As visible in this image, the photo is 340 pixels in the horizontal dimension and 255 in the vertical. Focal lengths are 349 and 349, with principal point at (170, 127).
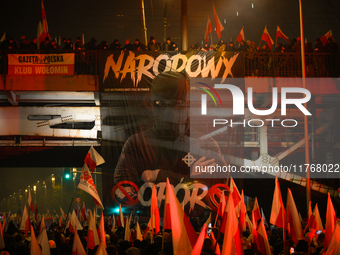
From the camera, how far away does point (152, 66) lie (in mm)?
14516

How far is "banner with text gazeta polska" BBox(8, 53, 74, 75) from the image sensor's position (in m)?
14.7

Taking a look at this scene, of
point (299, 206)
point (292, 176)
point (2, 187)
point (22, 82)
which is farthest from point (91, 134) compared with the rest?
point (2, 187)

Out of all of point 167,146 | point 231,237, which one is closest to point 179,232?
point 231,237

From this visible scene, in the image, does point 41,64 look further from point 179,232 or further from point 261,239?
point 179,232

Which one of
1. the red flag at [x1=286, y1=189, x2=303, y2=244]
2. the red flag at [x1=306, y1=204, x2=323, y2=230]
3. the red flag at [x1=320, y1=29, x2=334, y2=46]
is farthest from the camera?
the red flag at [x1=320, y1=29, x2=334, y2=46]

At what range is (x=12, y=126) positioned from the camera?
15.8m

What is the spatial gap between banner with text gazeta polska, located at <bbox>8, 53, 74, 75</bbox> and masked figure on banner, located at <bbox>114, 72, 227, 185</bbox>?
12.5ft

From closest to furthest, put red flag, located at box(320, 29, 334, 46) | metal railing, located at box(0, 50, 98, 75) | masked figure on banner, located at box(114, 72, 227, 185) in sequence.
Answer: masked figure on banner, located at box(114, 72, 227, 185) < metal railing, located at box(0, 50, 98, 75) < red flag, located at box(320, 29, 334, 46)

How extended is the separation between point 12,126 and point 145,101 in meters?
6.31

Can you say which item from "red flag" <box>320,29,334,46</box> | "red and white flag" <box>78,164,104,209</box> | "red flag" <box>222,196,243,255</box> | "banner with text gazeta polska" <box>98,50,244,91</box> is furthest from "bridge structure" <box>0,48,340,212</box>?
"red flag" <box>222,196,243,255</box>

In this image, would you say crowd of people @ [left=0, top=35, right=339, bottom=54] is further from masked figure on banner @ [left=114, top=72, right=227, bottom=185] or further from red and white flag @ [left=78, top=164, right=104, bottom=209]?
red and white flag @ [left=78, top=164, right=104, bottom=209]

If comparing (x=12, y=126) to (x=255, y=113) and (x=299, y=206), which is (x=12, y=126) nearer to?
(x=255, y=113)

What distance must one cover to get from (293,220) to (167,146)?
839 centimetres

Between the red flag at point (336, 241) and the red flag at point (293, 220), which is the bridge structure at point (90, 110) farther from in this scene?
the red flag at point (336, 241)
